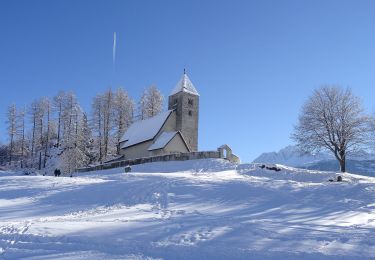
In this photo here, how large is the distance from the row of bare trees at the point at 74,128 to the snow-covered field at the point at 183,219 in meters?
31.7

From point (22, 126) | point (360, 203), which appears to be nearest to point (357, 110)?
point (360, 203)

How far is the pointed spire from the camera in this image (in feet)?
175

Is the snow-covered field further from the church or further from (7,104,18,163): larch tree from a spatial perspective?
(7,104,18,163): larch tree

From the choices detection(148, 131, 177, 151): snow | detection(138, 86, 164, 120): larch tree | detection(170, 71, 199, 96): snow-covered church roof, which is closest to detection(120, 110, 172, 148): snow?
detection(148, 131, 177, 151): snow

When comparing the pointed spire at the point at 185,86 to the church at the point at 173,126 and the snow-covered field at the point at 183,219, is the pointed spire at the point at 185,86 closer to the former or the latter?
the church at the point at 173,126

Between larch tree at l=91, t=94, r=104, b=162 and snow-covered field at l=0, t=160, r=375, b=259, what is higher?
larch tree at l=91, t=94, r=104, b=162

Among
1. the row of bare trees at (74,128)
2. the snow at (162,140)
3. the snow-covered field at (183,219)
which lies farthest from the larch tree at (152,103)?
the snow-covered field at (183,219)

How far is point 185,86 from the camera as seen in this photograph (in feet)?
177

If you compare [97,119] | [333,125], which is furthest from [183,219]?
[97,119]

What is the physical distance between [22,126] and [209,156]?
46.5 metres

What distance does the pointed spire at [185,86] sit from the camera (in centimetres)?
5345

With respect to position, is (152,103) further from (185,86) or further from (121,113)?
(185,86)

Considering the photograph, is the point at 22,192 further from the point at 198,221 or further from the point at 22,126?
the point at 22,126

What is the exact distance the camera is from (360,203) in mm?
18266
